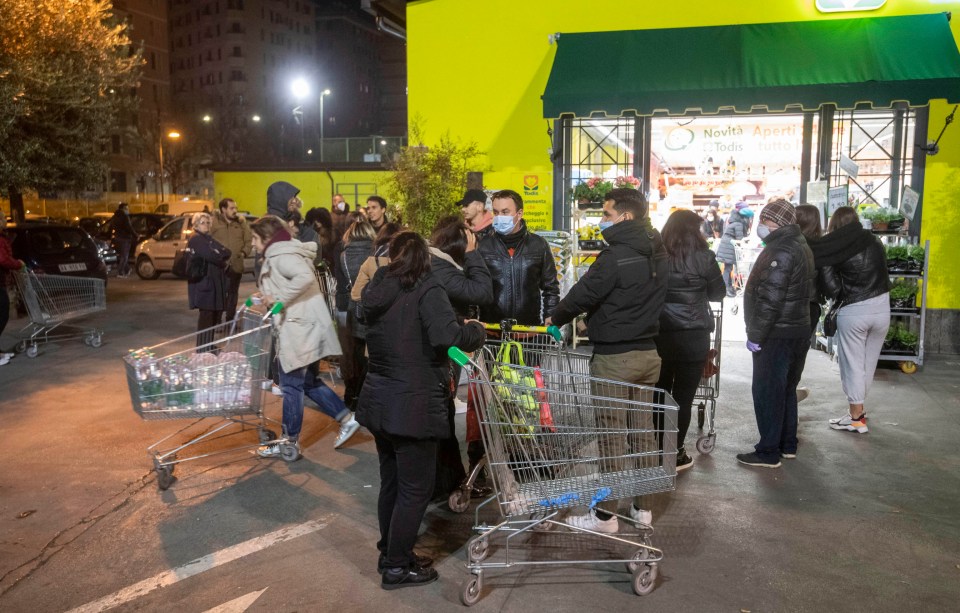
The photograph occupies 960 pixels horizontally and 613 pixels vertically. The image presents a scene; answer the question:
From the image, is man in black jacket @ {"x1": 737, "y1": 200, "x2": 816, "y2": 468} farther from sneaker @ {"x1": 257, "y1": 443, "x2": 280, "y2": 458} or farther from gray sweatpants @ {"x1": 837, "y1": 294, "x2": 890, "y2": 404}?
sneaker @ {"x1": 257, "y1": 443, "x2": 280, "y2": 458}

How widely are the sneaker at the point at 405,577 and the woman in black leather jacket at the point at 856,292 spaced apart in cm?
455

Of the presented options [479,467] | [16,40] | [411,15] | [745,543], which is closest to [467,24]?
[411,15]

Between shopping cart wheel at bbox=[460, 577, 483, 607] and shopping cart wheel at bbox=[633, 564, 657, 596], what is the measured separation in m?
0.83

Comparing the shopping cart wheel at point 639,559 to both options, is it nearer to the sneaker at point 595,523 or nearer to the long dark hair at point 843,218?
the sneaker at point 595,523

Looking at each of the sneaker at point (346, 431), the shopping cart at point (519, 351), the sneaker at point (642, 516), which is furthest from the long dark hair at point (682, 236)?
the sneaker at point (346, 431)

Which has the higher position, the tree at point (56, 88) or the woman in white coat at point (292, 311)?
the tree at point (56, 88)

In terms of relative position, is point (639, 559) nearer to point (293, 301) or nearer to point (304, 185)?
point (293, 301)

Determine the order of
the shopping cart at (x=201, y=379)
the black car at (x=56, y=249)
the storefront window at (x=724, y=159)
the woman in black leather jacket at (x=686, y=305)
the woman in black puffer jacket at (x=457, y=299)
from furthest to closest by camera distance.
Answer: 1. the black car at (x=56, y=249)
2. the storefront window at (x=724, y=159)
3. the woman in black leather jacket at (x=686, y=305)
4. the shopping cart at (x=201, y=379)
5. the woman in black puffer jacket at (x=457, y=299)

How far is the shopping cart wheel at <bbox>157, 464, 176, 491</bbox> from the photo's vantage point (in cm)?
578

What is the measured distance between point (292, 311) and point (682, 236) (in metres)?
3.08

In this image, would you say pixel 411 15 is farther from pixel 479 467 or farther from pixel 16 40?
pixel 479 467

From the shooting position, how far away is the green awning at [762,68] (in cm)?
913

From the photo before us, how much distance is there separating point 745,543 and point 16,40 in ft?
45.4

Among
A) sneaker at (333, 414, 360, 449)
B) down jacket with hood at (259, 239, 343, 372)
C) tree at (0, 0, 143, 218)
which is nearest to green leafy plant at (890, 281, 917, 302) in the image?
sneaker at (333, 414, 360, 449)
